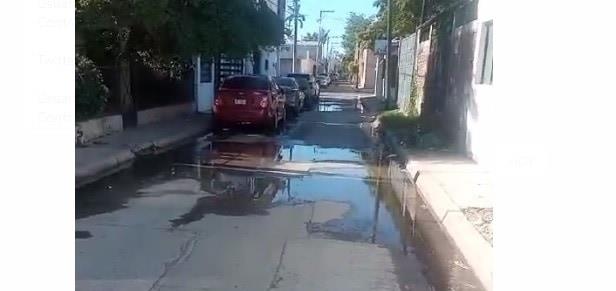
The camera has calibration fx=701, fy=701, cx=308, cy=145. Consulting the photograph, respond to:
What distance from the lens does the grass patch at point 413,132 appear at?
14961 millimetres

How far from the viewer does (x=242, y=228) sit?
7.83 m

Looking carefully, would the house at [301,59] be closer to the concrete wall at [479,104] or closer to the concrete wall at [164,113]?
the concrete wall at [164,113]

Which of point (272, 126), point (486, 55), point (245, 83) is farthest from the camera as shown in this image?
point (272, 126)

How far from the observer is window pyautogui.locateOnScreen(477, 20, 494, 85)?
1228 centimetres

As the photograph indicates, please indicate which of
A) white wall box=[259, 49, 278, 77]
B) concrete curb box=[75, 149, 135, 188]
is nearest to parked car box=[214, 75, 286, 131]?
concrete curb box=[75, 149, 135, 188]

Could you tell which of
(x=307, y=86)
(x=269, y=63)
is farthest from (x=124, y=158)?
(x=269, y=63)

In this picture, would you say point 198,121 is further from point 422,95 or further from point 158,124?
point 422,95

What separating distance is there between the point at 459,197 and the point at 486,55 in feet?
14.2

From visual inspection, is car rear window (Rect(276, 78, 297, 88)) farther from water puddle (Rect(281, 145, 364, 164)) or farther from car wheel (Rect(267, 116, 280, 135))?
water puddle (Rect(281, 145, 364, 164))

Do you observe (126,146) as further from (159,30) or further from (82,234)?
(82,234)

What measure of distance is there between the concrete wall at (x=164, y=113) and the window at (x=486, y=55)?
9743mm

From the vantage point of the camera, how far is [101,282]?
5680 mm
